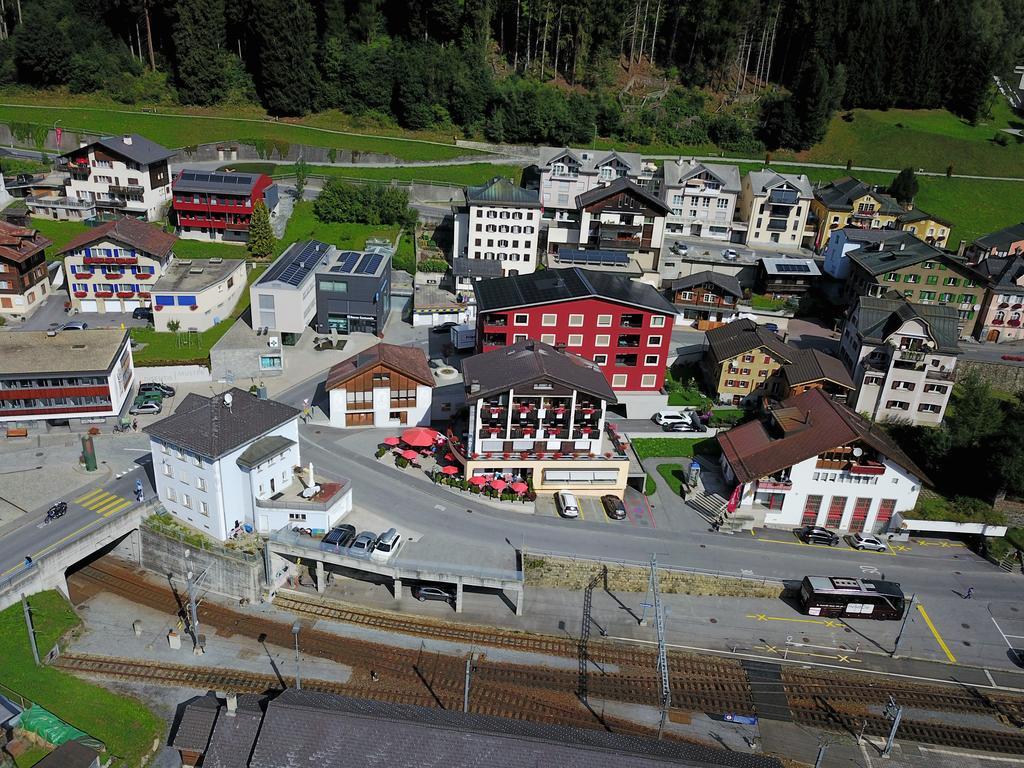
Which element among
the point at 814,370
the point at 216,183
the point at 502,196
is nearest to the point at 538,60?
the point at 502,196

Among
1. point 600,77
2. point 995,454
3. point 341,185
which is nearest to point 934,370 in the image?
point 995,454

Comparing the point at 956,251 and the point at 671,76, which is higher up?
the point at 671,76

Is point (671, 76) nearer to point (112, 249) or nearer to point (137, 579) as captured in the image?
point (112, 249)

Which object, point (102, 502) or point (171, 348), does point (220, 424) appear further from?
point (171, 348)

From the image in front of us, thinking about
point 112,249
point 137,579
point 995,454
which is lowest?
point 137,579

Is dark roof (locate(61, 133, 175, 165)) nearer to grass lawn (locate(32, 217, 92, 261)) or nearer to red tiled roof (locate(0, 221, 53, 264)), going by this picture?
grass lawn (locate(32, 217, 92, 261))

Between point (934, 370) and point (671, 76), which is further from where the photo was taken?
point (671, 76)
